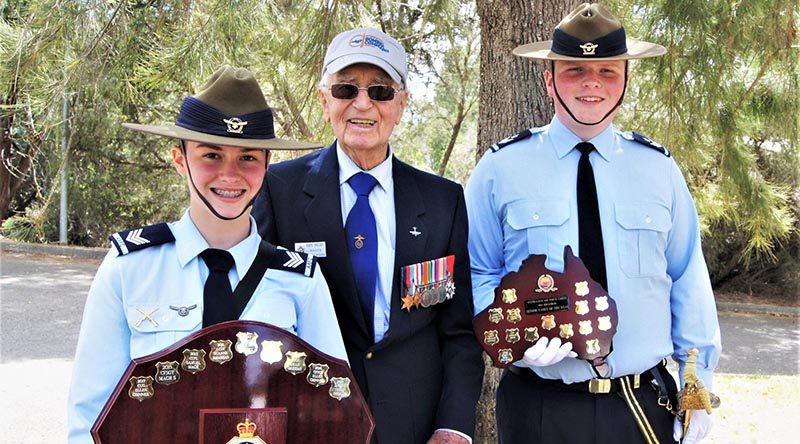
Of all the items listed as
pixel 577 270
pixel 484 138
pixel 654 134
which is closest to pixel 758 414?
pixel 654 134

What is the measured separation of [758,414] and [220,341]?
191 inches

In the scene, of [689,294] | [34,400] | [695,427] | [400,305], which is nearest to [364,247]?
[400,305]

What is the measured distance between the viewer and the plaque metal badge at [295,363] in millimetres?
1738

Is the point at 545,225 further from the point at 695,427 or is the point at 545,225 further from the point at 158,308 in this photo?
the point at 158,308

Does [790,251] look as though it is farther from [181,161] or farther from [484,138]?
[181,161]

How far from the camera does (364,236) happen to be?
2.24 metres

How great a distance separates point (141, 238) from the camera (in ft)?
6.20

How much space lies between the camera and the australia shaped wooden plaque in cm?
228

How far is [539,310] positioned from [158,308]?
41.7 inches

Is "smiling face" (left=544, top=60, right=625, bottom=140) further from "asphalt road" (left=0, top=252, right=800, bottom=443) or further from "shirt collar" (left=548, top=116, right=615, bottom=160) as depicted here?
"asphalt road" (left=0, top=252, right=800, bottom=443)

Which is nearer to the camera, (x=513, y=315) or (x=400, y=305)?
(x=400, y=305)

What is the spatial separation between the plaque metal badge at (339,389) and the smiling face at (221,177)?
1.51ft

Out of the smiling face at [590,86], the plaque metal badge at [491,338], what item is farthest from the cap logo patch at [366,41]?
the plaque metal badge at [491,338]

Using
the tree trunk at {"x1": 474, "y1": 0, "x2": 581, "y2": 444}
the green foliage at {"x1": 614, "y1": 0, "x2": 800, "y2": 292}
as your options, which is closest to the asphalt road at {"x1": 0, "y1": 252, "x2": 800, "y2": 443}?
the green foliage at {"x1": 614, "y1": 0, "x2": 800, "y2": 292}
